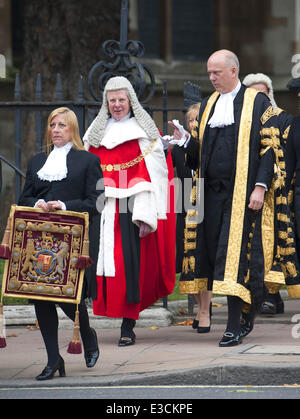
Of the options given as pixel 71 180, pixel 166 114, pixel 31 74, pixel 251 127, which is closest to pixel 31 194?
pixel 71 180

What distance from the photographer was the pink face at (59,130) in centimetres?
790

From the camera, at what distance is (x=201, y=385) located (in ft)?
24.7

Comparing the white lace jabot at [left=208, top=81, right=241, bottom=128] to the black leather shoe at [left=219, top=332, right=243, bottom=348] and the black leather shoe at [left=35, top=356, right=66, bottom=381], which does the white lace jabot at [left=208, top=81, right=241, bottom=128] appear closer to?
the black leather shoe at [left=219, top=332, right=243, bottom=348]

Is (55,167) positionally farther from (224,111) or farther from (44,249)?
(224,111)

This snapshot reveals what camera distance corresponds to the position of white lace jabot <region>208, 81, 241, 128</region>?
9062 mm

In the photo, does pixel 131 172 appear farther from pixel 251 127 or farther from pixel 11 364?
pixel 11 364

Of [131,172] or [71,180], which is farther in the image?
[131,172]

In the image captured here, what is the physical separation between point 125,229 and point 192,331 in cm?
116

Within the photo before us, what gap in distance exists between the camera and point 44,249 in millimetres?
7660

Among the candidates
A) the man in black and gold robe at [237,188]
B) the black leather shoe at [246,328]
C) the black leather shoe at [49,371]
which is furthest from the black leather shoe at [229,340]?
the black leather shoe at [49,371]

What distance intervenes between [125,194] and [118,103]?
72 cm

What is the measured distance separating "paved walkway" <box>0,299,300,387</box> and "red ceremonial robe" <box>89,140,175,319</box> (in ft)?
1.00

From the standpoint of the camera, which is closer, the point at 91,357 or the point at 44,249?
the point at 44,249

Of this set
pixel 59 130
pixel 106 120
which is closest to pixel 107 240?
pixel 106 120
